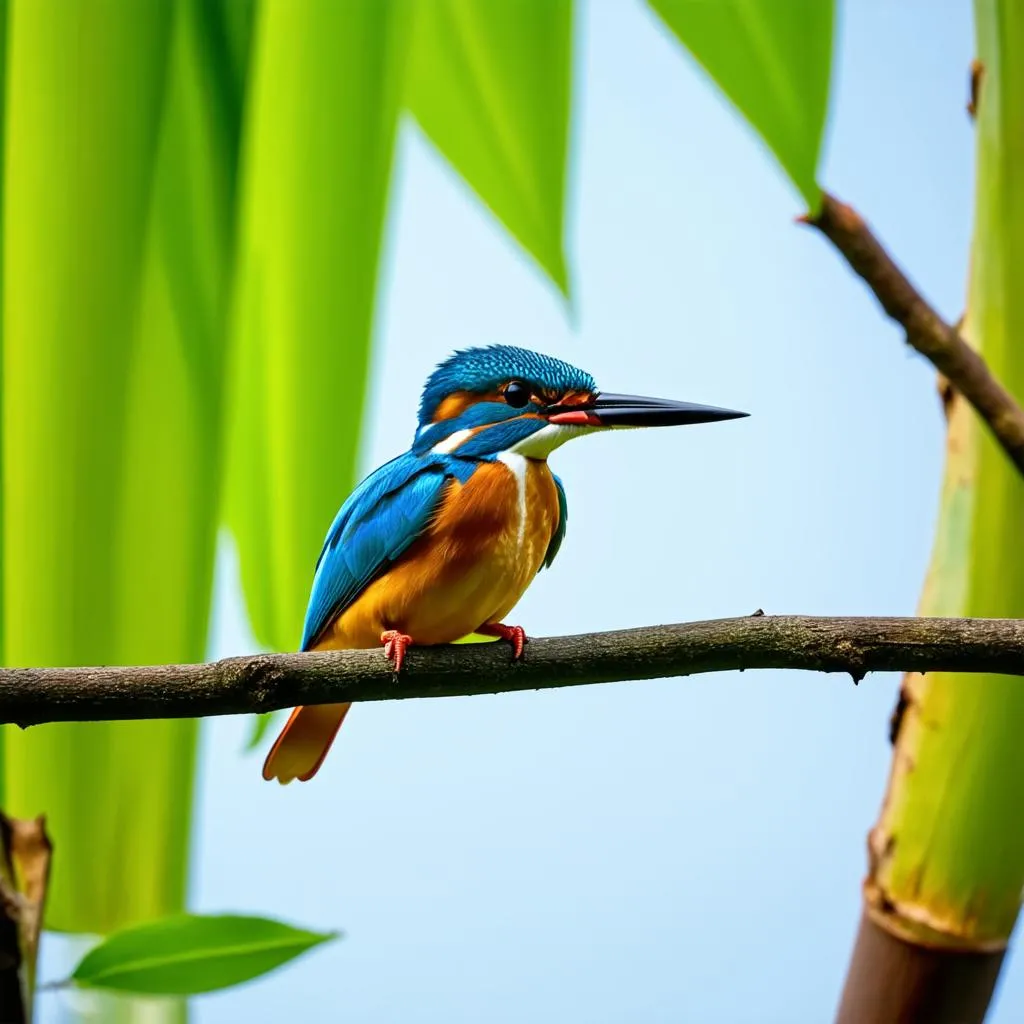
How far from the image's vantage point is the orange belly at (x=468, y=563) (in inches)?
39.4

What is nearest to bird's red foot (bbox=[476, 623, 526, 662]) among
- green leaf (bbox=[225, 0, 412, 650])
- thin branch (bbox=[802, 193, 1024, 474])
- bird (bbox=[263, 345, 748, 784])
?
bird (bbox=[263, 345, 748, 784])

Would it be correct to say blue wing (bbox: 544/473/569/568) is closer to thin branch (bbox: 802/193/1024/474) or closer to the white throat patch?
the white throat patch

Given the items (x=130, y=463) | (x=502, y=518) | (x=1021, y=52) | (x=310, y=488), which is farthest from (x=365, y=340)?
(x=1021, y=52)

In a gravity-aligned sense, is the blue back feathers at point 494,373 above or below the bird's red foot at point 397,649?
above

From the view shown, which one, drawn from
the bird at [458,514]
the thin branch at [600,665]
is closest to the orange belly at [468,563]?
the bird at [458,514]

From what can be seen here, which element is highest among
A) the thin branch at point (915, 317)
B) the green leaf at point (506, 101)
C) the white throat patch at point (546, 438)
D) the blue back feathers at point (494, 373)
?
the green leaf at point (506, 101)

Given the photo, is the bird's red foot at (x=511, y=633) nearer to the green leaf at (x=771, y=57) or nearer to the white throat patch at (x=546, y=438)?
the white throat patch at (x=546, y=438)

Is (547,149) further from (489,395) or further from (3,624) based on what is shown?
(3,624)

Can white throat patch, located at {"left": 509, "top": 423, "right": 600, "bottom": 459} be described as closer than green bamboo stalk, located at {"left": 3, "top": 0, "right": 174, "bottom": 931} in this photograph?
Yes

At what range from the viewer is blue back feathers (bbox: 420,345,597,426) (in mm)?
1048

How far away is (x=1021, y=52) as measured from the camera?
1377mm

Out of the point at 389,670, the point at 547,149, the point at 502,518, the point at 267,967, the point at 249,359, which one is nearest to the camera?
the point at 389,670

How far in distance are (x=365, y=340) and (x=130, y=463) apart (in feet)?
0.97

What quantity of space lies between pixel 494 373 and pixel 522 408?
1.6 inches
